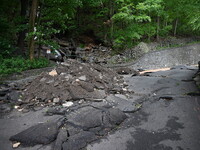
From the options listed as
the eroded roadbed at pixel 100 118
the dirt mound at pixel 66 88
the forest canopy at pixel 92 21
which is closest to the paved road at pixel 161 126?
the eroded roadbed at pixel 100 118

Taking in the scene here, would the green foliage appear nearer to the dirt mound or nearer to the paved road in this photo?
the dirt mound

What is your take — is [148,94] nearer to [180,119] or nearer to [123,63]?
[180,119]

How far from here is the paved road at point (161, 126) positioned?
8.52ft

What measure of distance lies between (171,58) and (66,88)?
41.3 feet

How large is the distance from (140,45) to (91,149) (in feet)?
42.9

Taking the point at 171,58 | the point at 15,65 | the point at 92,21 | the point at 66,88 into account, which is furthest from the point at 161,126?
the point at 92,21

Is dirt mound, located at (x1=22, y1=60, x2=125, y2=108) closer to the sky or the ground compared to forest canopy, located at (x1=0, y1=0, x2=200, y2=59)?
closer to the ground

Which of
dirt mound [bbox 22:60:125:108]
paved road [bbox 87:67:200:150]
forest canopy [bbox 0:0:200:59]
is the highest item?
forest canopy [bbox 0:0:200:59]

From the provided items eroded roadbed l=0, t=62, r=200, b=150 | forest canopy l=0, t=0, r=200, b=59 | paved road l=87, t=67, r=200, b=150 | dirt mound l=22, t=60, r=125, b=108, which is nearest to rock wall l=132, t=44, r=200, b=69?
forest canopy l=0, t=0, r=200, b=59

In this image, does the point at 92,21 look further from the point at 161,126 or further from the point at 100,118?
the point at 161,126

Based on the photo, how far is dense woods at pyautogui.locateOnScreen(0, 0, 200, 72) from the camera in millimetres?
9289

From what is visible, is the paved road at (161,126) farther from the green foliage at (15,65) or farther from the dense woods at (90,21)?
the green foliage at (15,65)

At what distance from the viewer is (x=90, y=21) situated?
17.6 m

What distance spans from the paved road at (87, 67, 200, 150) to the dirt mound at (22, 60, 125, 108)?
143 centimetres
